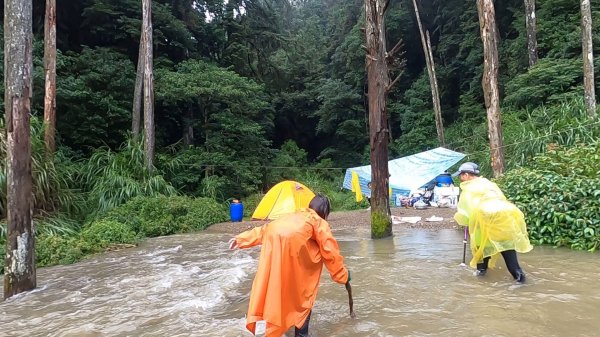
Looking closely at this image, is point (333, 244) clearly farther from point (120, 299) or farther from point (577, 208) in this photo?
point (577, 208)

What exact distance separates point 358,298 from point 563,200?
165 inches

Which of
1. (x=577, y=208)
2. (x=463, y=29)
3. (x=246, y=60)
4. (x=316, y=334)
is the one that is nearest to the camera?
(x=316, y=334)

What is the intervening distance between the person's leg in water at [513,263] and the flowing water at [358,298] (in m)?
0.11

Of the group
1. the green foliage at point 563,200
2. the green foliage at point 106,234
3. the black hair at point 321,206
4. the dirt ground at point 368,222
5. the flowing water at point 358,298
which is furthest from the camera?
the dirt ground at point 368,222

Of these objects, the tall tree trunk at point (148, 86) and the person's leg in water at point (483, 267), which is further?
the tall tree trunk at point (148, 86)

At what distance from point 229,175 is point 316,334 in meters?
13.5

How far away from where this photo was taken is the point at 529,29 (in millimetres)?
17656

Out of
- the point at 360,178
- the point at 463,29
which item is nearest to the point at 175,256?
the point at 360,178

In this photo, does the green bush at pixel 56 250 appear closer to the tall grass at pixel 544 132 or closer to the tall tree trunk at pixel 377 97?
the tall tree trunk at pixel 377 97

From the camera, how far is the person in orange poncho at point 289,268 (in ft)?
11.5

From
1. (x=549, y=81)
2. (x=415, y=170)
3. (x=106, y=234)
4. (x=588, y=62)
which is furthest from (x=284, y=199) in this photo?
(x=549, y=81)

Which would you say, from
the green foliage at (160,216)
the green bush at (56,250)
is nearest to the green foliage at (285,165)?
the green foliage at (160,216)

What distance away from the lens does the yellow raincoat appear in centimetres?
501

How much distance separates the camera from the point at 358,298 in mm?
5133
